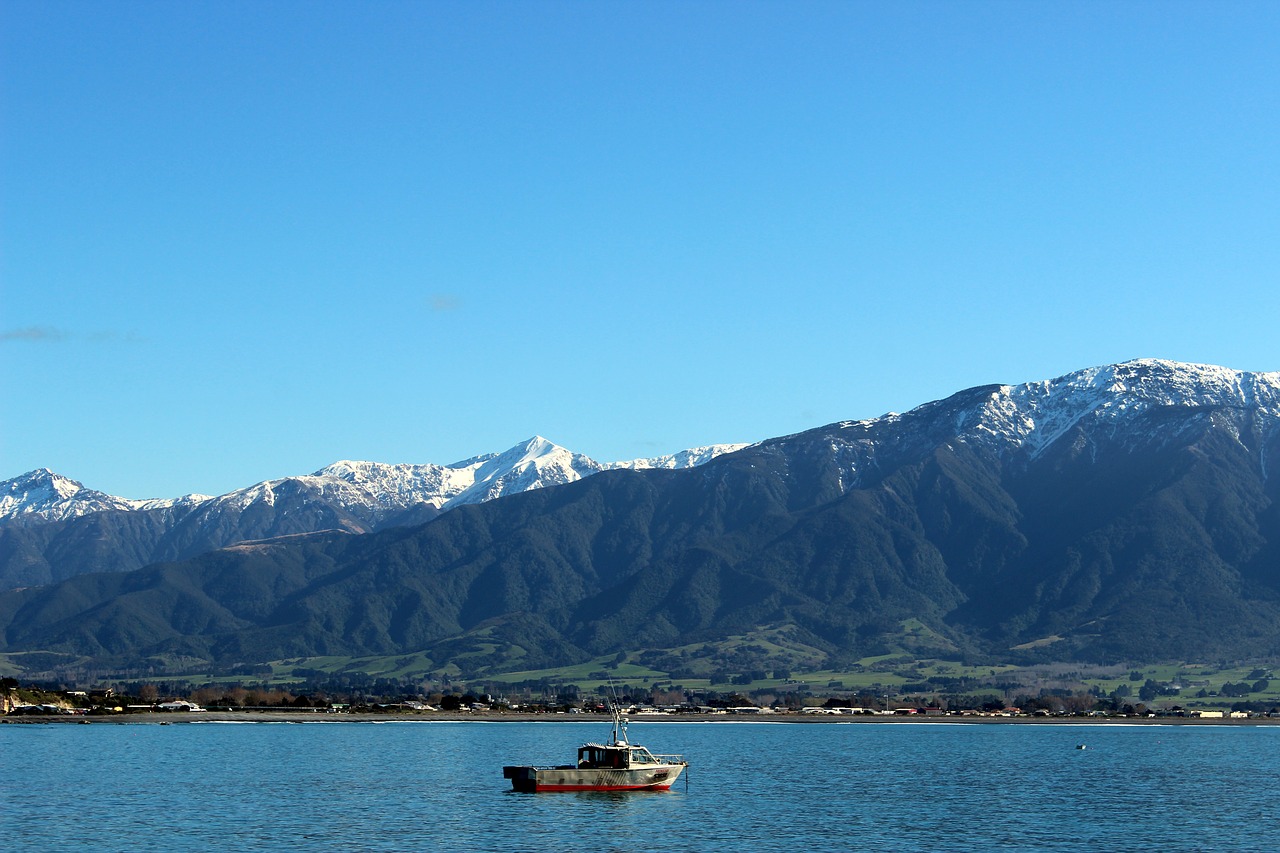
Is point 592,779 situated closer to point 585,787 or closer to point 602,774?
point 602,774

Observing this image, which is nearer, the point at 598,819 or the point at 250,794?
the point at 598,819

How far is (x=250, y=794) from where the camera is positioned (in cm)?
14650


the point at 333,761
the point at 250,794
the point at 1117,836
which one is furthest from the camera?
the point at 333,761

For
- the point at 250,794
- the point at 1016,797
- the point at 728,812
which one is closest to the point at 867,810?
the point at 728,812

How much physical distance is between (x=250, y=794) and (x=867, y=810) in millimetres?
54292

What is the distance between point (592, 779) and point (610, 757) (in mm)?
2985

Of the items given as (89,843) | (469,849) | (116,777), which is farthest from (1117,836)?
(116,777)

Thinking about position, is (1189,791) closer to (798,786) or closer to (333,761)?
(798,786)

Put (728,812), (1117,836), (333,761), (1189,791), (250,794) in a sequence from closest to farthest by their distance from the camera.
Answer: (1117,836) → (728,812) → (250,794) → (1189,791) → (333,761)

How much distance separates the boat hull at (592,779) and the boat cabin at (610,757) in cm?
101

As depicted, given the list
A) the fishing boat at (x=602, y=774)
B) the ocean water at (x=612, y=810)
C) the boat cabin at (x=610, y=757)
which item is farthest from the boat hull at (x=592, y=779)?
the ocean water at (x=612, y=810)

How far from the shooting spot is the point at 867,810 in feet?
462

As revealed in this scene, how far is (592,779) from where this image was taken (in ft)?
500

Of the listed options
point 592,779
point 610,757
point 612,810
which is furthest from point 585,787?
point 612,810
